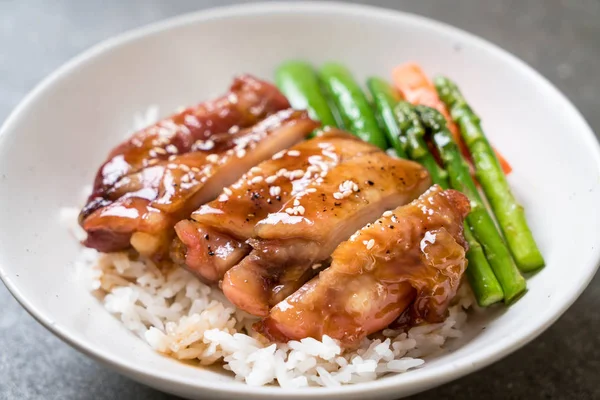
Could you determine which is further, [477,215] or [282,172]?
[477,215]

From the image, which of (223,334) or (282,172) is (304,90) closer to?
(282,172)

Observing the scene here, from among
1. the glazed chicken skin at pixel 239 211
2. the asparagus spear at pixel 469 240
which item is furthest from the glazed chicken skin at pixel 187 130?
the asparagus spear at pixel 469 240

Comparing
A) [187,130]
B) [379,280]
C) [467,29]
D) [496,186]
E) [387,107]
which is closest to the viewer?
[379,280]

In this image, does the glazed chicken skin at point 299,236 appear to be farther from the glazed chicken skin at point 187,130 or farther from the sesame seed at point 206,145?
the glazed chicken skin at point 187,130

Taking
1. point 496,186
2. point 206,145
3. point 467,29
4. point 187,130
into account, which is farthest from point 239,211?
point 467,29

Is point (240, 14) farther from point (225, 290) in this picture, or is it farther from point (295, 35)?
point (225, 290)

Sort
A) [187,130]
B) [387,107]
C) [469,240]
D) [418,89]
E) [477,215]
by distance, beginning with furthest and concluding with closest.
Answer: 1. [418,89]
2. [387,107]
3. [187,130]
4. [477,215]
5. [469,240]
